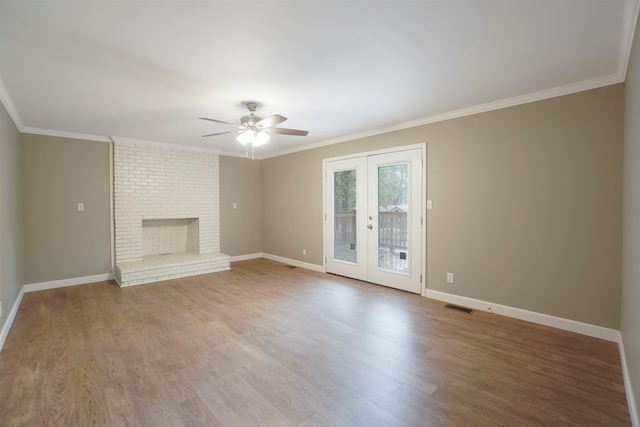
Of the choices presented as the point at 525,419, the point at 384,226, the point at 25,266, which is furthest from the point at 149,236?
the point at 525,419

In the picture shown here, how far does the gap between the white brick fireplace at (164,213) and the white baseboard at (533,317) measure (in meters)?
4.10

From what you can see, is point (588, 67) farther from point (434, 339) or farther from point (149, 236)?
point (149, 236)

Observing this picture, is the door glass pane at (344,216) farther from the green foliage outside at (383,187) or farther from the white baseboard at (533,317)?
the white baseboard at (533,317)

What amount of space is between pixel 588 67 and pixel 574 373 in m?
2.54

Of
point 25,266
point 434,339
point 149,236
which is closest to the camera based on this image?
point 434,339

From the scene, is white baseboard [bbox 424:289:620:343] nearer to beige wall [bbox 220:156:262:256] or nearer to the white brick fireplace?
the white brick fireplace

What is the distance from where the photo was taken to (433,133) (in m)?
3.93

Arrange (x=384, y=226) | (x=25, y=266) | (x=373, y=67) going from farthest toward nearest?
(x=384, y=226) → (x=25, y=266) → (x=373, y=67)

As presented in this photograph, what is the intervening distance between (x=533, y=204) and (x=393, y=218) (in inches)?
69.7

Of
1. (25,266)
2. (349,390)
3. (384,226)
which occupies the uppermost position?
(384,226)

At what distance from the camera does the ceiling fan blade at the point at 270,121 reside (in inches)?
118

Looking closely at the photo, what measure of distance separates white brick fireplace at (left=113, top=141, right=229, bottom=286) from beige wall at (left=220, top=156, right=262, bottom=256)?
21 cm

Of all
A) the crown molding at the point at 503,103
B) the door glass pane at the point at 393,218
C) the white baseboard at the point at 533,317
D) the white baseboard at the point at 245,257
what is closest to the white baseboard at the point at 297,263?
the white baseboard at the point at 245,257

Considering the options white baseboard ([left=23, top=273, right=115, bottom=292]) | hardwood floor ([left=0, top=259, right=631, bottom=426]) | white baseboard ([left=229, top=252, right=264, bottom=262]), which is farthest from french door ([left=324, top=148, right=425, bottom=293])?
white baseboard ([left=23, top=273, right=115, bottom=292])
